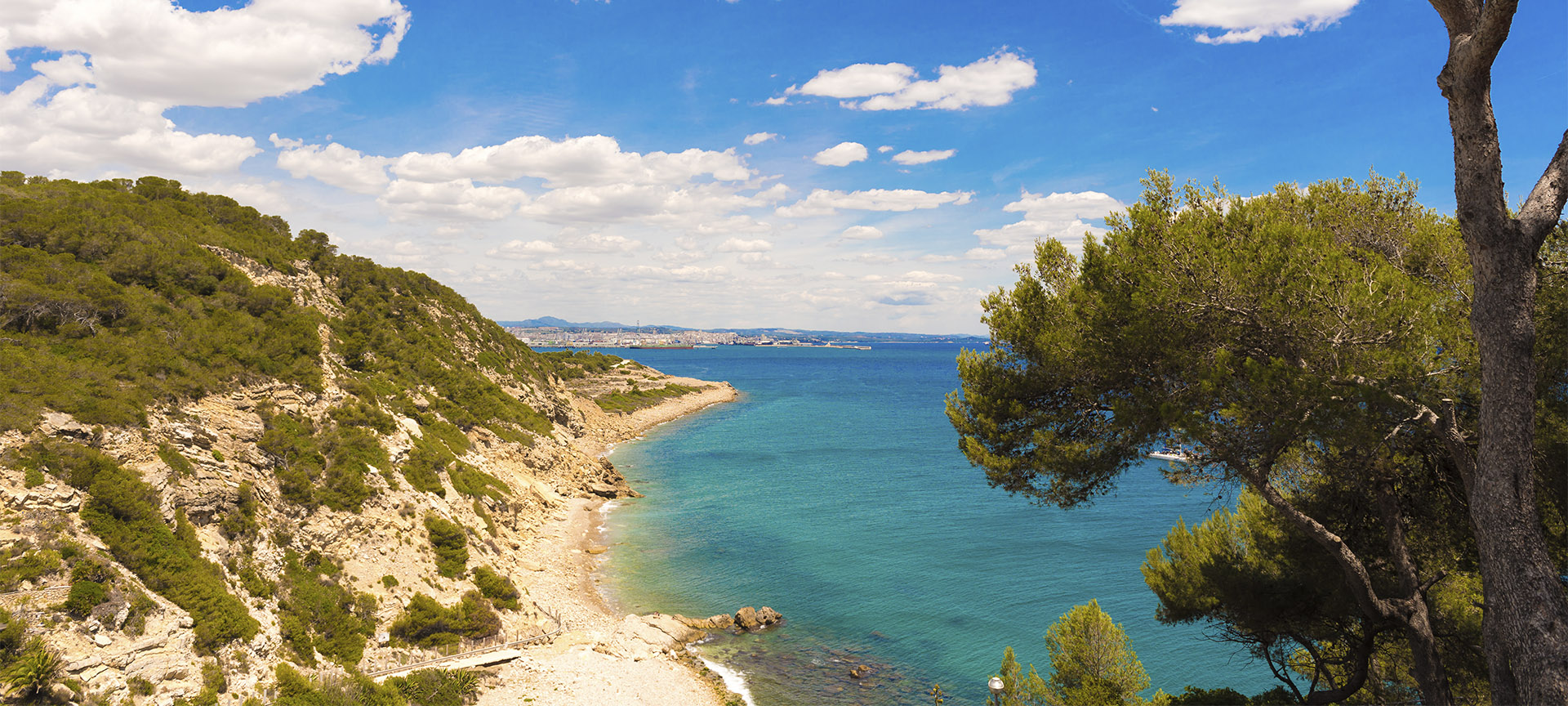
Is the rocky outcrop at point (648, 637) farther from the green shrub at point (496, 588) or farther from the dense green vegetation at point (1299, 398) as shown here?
the dense green vegetation at point (1299, 398)

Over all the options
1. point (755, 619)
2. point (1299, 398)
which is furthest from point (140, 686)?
point (1299, 398)

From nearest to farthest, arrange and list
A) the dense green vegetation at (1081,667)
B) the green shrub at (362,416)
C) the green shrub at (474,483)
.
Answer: the dense green vegetation at (1081,667)
the green shrub at (362,416)
the green shrub at (474,483)

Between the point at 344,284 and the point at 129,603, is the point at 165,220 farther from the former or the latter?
the point at 129,603

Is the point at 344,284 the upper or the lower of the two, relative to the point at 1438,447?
upper

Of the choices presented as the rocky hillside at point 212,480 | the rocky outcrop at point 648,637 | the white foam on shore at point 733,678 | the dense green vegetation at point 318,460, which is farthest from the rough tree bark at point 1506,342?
the dense green vegetation at point 318,460

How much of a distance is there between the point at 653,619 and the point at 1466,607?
21.8 metres

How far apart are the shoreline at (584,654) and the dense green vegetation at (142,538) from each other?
241 inches

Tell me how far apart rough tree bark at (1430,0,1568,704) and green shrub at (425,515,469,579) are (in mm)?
25230

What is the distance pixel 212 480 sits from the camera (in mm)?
17609

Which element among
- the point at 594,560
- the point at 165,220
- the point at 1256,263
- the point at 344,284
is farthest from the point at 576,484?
the point at 1256,263

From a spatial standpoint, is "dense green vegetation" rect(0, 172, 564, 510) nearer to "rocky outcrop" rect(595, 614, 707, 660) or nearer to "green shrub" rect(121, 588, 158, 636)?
"green shrub" rect(121, 588, 158, 636)

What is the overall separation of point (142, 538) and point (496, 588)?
33.2 ft

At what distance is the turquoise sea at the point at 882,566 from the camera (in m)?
22.5

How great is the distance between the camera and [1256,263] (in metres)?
9.20
